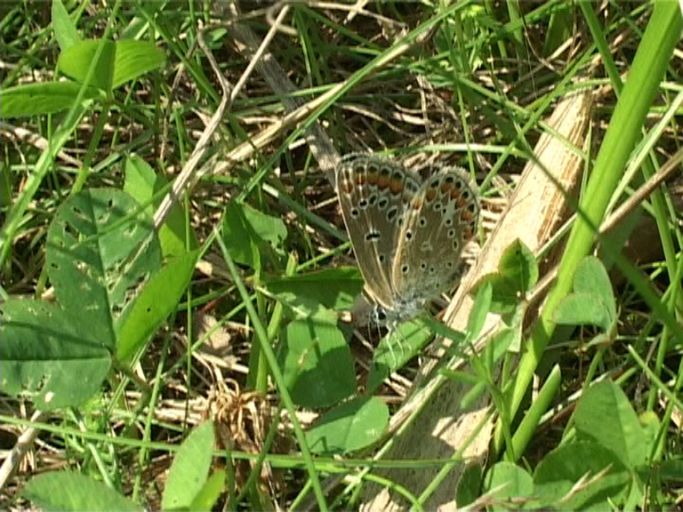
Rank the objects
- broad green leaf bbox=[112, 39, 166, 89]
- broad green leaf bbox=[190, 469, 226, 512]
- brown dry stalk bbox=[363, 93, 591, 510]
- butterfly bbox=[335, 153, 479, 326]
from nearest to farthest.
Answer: broad green leaf bbox=[190, 469, 226, 512] < brown dry stalk bbox=[363, 93, 591, 510] < butterfly bbox=[335, 153, 479, 326] < broad green leaf bbox=[112, 39, 166, 89]

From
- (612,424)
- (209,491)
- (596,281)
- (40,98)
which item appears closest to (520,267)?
(596,281)

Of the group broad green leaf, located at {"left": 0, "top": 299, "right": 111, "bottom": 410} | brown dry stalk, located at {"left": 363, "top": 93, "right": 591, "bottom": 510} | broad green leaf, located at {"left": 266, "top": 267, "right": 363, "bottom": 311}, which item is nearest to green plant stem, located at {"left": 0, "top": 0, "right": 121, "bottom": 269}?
broad green leaf, located at {"left": 0, "top": 299, "right": 111, "bottom": 410}

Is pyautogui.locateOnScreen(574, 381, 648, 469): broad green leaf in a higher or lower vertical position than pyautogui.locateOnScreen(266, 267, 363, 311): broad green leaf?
lower

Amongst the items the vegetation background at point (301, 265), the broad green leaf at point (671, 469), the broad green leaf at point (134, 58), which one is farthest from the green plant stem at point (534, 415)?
the broad green leaf at point (134, 58)

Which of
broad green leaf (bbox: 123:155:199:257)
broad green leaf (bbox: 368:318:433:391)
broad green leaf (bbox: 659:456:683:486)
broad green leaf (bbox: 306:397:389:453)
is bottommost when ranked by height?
broad green leaf (bbox: 659:456:683:486)

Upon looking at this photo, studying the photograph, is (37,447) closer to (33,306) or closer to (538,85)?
(33,306)

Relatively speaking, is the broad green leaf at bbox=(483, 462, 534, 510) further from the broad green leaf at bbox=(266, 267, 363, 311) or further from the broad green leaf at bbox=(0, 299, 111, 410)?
the broad green leaf at bbox=(0, 299, 111, 410)

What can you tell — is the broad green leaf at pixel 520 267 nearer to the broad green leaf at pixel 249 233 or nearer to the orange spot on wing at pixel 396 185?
the orange spot on wing at pixel 396 185

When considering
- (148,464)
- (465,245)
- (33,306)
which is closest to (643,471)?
(465,245)
